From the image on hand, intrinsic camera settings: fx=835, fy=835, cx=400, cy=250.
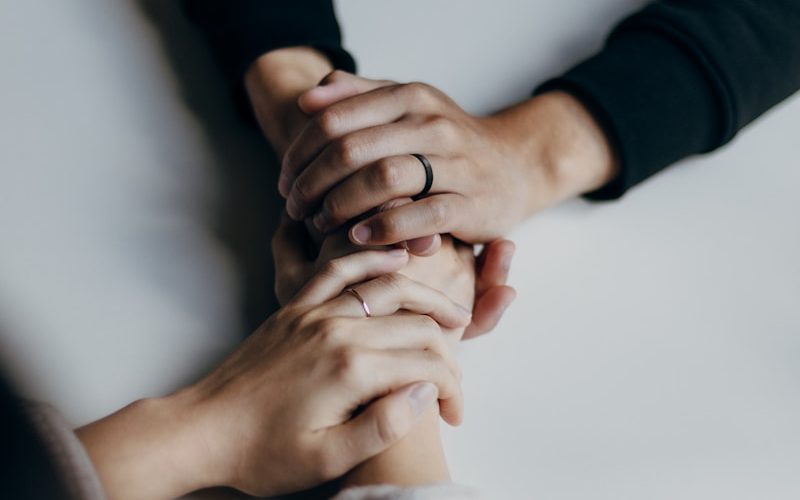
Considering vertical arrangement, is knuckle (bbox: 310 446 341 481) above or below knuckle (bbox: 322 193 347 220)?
below

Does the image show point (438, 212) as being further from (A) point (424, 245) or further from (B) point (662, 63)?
(B) point (662, 63)

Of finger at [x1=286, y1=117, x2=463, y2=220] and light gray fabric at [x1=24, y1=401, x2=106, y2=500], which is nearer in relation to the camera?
light gray fabric at [x1=24, y1=401, x2=106, y2=500]

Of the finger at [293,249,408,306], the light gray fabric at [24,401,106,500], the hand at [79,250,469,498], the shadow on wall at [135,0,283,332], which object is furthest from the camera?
the shadow on wall at [135,0,283,332]

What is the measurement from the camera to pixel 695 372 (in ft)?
2.77

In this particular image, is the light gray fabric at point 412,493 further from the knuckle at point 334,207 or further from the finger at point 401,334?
the knuckle at point 334,207

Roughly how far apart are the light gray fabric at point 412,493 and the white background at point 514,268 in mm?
110

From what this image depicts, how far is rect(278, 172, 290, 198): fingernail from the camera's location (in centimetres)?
89

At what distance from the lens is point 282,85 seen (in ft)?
3.26

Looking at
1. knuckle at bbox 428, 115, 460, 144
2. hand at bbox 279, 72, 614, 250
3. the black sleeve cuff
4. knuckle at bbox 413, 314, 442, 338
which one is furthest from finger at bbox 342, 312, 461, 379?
the black sleeve cuff

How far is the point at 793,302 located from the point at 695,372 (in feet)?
0.50

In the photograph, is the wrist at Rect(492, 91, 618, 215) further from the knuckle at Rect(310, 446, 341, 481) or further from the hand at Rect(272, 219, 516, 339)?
the knuckle at Rect(310, 446, 341, 481)

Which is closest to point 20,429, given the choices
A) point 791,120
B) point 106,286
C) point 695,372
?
point 106,286

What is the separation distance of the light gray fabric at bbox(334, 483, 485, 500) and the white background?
11 centimetres

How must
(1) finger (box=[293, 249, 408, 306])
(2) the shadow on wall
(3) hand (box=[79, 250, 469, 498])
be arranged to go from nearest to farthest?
(3) hand (box=[79, 250, 469, 498]) → (1) finger (box=[293, 249, 408, 306]) → (2) the shadow on wall
